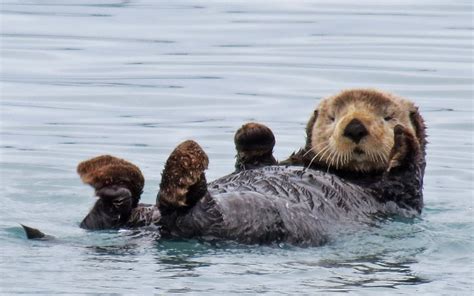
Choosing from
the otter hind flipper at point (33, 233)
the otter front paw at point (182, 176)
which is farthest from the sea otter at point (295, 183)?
the otter hind flipper at point (33, 233)

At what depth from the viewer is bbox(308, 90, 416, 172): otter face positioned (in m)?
7.23

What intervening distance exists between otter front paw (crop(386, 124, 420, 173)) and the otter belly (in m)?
0.20

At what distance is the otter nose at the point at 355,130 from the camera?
23.6ft

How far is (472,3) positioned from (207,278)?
1219cm

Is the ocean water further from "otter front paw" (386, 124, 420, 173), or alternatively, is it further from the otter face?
the otter face

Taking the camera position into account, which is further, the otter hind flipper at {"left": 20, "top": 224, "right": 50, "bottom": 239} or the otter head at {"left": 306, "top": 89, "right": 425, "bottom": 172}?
the otter head at {"left": 306, "top": 89, "right": 425, "bottom": 172}

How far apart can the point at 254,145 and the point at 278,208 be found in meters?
1.06

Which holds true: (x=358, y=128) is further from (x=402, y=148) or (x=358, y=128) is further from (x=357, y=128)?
(x=402, y=148)

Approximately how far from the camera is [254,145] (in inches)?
293

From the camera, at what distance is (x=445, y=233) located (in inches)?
273

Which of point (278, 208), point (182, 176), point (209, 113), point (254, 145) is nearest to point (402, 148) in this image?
point (254, 145)

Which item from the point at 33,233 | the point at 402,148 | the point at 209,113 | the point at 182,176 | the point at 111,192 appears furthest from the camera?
the point at 209,113

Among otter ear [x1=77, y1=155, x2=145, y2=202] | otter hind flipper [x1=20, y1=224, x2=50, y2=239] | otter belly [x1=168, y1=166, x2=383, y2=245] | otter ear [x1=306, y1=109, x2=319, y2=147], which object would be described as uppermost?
otter ear [x1=306, y1=109, x2=319, y2=147]

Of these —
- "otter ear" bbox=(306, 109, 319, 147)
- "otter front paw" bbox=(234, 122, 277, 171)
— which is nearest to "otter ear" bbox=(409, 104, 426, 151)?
"otter ear" bbox=(306, 109, 319, 147)
